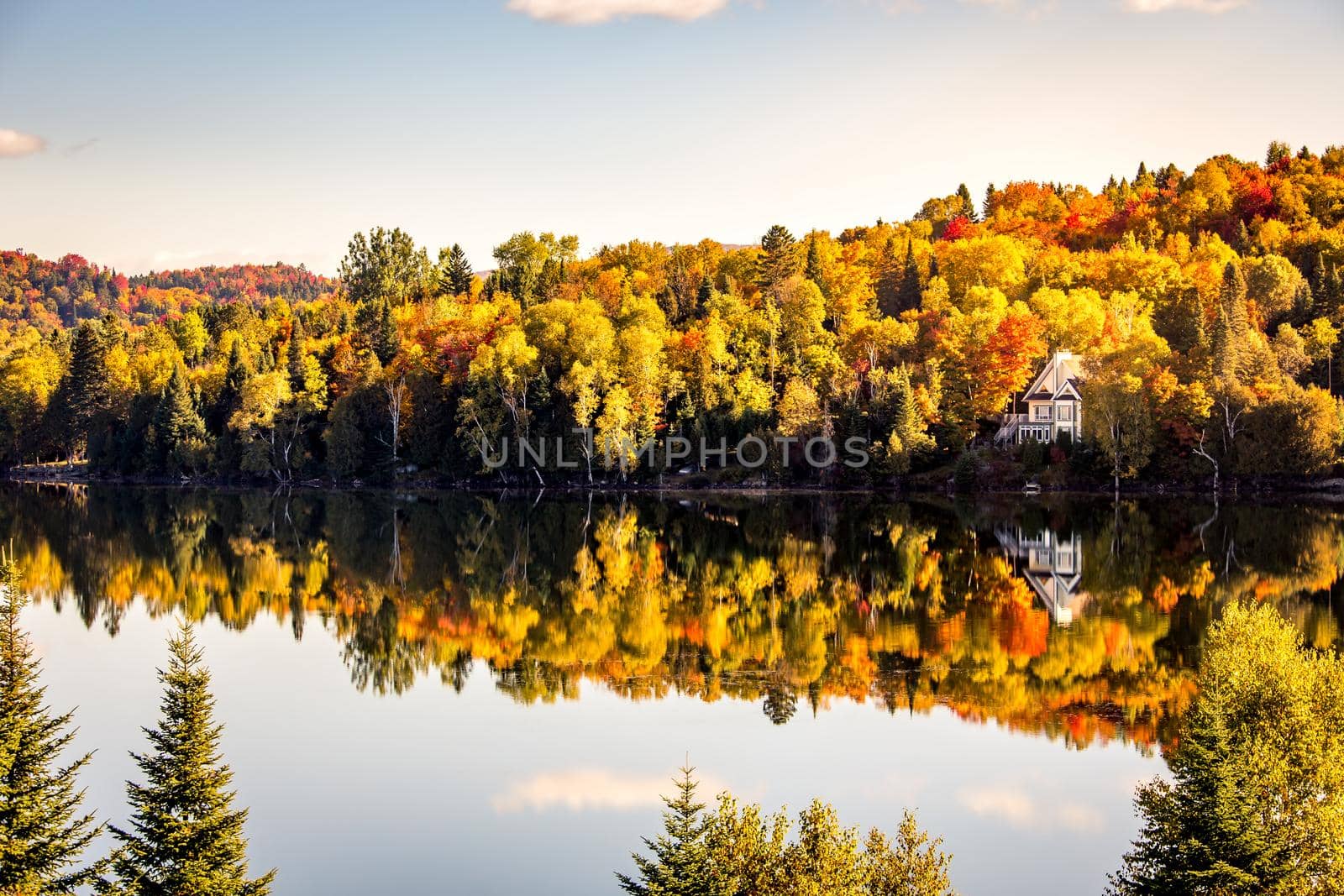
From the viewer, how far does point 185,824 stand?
49.5 ft

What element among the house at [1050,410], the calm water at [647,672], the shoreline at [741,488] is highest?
the house at [1050,410]

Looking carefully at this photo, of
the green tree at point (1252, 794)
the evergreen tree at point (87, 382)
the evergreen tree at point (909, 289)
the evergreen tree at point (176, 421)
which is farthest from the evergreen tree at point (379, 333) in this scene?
the green tree at point (1252, 794)

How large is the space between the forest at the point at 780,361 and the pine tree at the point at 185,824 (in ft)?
204

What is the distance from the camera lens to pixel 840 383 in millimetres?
84750

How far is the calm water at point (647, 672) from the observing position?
65.3 feet

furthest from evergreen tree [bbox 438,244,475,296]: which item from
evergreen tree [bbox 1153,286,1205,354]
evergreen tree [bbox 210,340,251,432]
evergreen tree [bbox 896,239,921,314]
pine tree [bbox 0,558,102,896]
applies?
pine tree [bbox 0,558,102,896]

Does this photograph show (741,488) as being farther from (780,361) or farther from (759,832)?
(759,832)

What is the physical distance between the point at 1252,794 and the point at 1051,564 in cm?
2881

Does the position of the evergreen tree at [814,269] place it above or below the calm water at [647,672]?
above

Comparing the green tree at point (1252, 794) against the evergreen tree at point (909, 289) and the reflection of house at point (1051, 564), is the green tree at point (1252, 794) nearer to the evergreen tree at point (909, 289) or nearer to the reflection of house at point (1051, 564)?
the reflection of house at point (1051, 564)

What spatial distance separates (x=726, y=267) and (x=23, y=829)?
107334 mm

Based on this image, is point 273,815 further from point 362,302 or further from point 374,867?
point 362,302

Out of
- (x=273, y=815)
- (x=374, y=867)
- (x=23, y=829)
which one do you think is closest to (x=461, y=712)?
(x=273, y=815)

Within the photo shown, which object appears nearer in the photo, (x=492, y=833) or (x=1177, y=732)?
(x=492, y=833)
